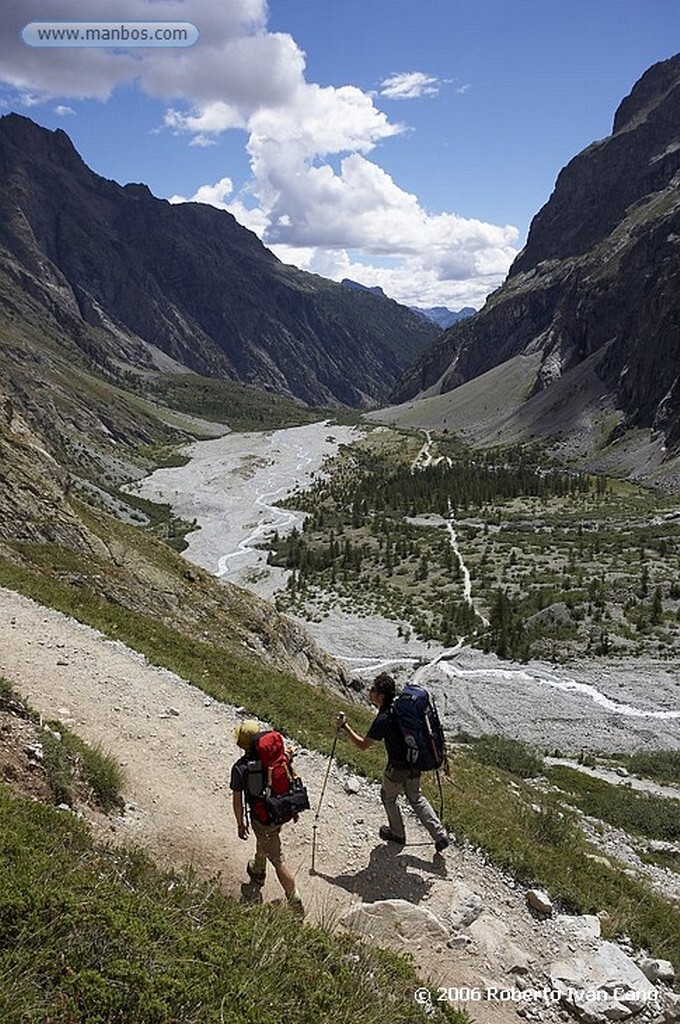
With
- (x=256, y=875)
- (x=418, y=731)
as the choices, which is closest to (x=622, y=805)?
(x=418, y=731)

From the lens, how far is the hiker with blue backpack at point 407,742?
8.91 meters

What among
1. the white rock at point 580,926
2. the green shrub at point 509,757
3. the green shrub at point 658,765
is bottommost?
the green shrub at point 658,765

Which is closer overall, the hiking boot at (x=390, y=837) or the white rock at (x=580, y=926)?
the white rock at (x=580, y=926)

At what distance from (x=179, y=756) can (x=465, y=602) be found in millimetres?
43152

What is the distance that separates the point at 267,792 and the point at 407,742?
Answer: 218cm

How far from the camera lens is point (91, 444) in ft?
437

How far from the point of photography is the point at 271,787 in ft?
24.8

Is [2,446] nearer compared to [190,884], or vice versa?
[190,884]

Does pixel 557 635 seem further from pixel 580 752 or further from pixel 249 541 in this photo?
pixel 249 541

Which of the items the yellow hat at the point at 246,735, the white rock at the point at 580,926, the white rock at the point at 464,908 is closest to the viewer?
the yellow hat at the point at 246,735

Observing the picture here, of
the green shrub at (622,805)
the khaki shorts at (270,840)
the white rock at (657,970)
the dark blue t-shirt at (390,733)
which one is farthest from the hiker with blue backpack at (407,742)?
the green shrub at (622,805)

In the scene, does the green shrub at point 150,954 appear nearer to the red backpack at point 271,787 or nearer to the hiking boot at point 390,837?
the red backpack at point 271,787

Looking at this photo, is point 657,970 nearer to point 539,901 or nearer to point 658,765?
→ point 539,901

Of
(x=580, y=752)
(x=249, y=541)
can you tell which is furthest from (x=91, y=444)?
(x=580, y=752)
